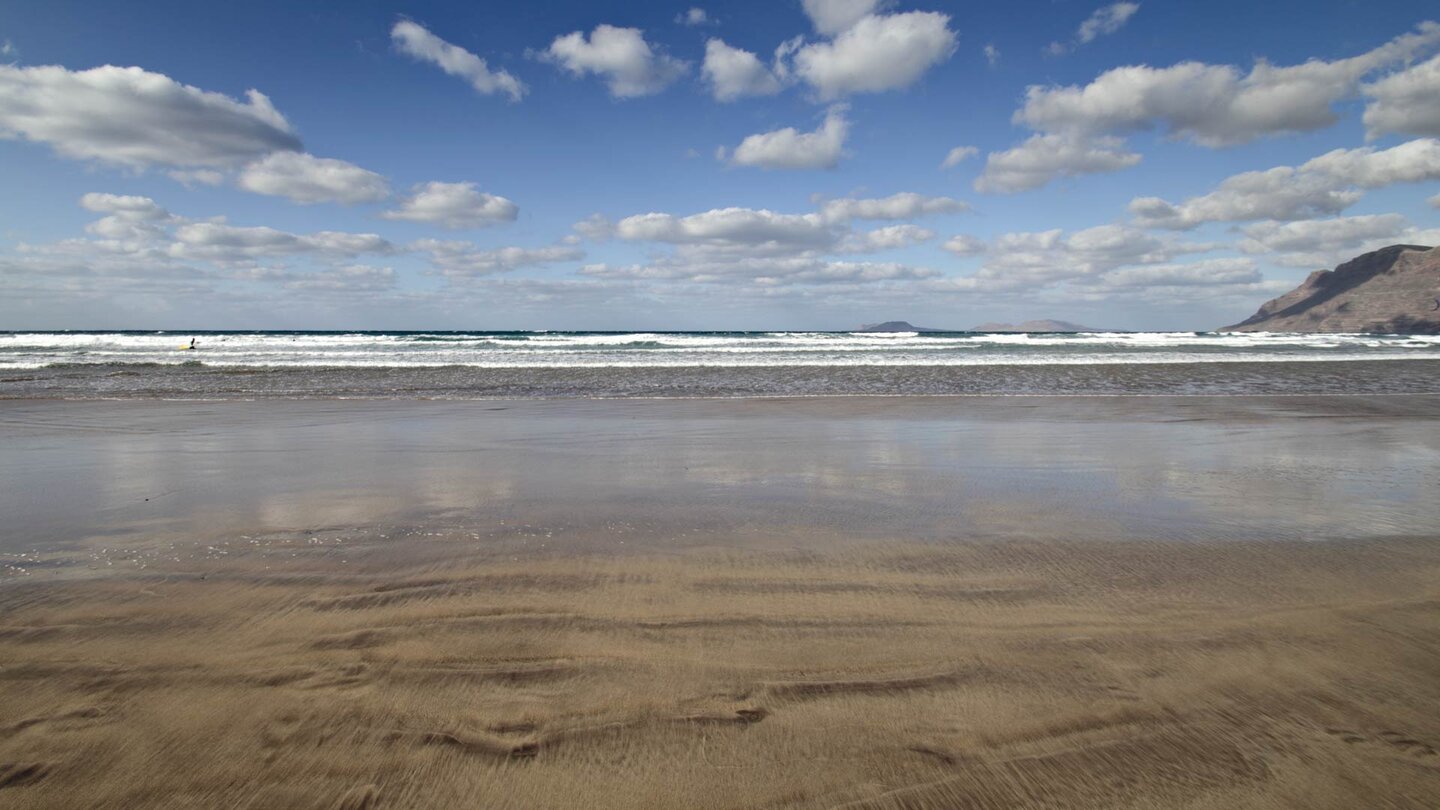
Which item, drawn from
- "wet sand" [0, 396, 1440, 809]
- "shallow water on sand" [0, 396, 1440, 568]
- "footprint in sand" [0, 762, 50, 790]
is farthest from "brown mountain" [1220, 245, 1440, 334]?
"footprint in sand" [0, 762, 50, 790]

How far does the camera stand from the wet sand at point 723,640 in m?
1.91

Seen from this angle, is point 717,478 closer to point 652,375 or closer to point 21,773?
point 21,773

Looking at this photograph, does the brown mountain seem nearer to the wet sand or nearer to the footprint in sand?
the wet sand

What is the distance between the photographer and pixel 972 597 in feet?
10.3

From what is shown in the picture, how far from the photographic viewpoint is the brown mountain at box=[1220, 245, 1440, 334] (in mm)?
85375

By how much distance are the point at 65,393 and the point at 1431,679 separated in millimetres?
22496

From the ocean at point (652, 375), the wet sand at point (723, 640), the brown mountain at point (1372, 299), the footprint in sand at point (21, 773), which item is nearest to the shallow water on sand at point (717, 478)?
the wet sand at point (723, 640)

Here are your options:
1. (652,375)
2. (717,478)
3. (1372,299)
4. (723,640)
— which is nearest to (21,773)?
(723,640)

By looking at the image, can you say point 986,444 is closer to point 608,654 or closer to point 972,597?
point 972,597

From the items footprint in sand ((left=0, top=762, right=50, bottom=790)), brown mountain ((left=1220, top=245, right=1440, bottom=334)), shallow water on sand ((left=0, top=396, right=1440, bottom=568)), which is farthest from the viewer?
brown mountain ((left=1220, top=245, right=1440, bottom=334))

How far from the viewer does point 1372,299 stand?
94812 millimetres

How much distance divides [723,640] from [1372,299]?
132808 millimetres

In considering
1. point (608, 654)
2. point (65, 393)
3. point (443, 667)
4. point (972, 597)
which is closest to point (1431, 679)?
point (972, 597)

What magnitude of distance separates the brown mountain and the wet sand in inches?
4130
